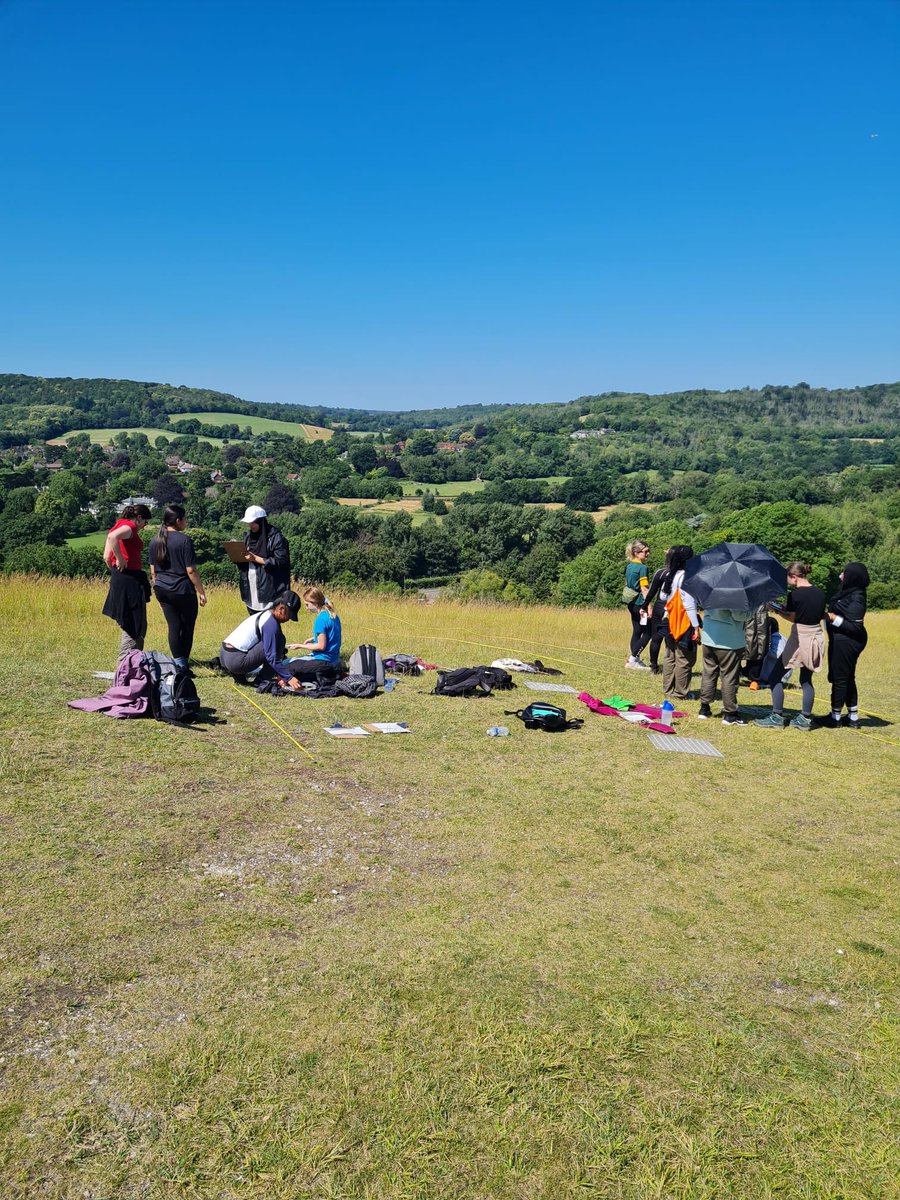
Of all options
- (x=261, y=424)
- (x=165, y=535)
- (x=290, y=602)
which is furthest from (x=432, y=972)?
(x=261, y=424)

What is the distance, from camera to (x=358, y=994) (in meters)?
4.14

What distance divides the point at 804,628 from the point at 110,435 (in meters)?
134

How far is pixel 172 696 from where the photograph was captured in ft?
28.7

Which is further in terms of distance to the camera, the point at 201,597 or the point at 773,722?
the point at 773,722

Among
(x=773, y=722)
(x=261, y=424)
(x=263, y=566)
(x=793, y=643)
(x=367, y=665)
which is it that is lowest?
(x=773, y=722)

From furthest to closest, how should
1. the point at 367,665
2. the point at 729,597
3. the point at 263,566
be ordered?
the point at 367,665 < the point at 263,566 < the point at 729,597

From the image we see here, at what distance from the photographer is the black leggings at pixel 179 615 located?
31.4 feet

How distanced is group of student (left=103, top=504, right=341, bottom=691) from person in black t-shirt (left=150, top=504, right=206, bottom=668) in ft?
0.04

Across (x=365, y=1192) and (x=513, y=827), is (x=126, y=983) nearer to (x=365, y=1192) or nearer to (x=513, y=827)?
(x=365, y=1192)

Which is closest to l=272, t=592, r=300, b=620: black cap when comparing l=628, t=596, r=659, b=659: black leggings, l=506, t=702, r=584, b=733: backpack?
l=506, t=702, r=584, b=733: backpack

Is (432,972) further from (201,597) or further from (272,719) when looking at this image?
(201,597)

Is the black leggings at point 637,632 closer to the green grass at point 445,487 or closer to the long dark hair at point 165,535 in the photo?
the long dark hair at point 165,535

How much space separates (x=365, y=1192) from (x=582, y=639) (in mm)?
15393

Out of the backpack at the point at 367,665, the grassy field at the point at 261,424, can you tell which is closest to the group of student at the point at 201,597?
the backpack at the point at 367,665
